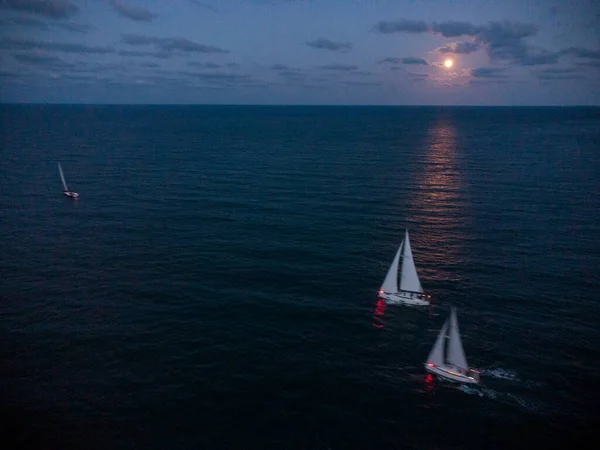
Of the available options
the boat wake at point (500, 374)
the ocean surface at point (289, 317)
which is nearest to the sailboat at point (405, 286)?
the ocean surface at point (289, 317)

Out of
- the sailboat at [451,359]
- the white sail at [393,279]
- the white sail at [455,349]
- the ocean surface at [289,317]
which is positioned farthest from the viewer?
the white sail at [393,279]

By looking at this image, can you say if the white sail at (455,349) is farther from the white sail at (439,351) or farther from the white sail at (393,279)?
the white sail at (393,279)

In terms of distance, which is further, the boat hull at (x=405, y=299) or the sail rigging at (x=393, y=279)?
the sail rigging at (x=393, y=279)

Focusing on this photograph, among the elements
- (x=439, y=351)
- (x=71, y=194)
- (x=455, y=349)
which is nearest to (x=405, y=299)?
(x=439, y=351)

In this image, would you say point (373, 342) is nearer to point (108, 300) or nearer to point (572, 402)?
point (572, 402)

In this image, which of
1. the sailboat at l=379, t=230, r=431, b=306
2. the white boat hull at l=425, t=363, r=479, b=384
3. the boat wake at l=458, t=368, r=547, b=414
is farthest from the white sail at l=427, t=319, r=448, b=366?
the sailboat at l=379, t=230, r=431, b=306
